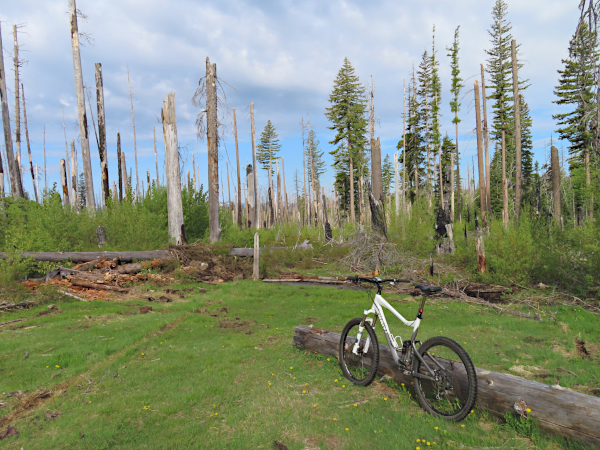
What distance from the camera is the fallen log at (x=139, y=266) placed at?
13.2 metres

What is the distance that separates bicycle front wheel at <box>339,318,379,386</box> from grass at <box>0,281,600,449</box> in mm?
190

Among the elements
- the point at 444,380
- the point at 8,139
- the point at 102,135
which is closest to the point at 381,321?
the point at 444,380

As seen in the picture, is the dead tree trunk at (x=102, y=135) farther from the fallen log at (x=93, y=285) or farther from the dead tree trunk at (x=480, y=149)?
the dead tree trunk at (x=480, y=149)

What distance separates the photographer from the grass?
137 inches

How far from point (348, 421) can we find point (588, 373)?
12.3 ft

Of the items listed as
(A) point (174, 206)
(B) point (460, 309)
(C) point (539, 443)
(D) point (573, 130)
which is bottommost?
(B) point (460, 309)

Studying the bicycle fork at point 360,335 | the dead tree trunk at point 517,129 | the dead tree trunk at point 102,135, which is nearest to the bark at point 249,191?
the dead tree trunk at point 102,135

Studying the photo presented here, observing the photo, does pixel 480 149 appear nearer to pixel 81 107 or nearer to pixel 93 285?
pixel 93 285

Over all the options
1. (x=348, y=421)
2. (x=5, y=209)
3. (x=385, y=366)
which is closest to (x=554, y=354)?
(x=385, y=366)

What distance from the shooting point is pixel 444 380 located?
3.65 metres

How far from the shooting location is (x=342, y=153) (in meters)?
36.9

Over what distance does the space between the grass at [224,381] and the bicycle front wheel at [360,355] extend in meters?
0.19

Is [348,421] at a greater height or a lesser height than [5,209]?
lesser

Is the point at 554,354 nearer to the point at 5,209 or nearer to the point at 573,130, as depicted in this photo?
the point at 5,209
